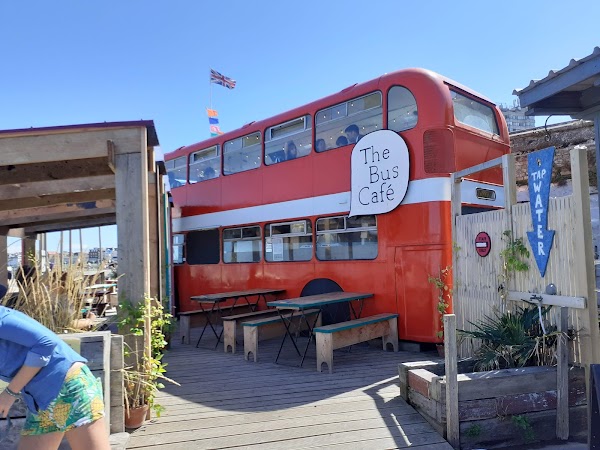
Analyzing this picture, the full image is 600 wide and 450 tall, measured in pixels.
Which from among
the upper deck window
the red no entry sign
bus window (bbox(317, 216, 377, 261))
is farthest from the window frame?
the red no entry sign

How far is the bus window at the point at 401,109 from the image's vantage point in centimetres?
618

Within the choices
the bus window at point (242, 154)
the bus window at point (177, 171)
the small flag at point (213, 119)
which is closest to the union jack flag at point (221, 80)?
the small flag at point (213, 119)

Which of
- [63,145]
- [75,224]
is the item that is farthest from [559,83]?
[75,224]

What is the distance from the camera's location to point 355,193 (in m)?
6.64

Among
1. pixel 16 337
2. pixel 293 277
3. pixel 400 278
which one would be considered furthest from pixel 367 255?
pixel 16 337

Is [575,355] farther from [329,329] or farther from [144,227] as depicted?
[144,227]

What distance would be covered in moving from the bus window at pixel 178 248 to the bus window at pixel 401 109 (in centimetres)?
577

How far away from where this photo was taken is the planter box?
3.43 meters

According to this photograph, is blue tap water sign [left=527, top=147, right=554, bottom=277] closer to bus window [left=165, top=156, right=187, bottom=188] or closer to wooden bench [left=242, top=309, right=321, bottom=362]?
wooden bench [left=242, top=309, right=321, bottom=362]

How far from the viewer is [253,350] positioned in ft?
19.9

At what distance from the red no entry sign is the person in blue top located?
382 centimetres

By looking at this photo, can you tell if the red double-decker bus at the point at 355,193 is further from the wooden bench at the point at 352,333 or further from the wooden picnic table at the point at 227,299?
the wooden picnic table at the point at 227,299

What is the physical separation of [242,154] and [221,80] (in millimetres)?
12948

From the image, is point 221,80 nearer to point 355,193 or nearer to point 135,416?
point 355,193
